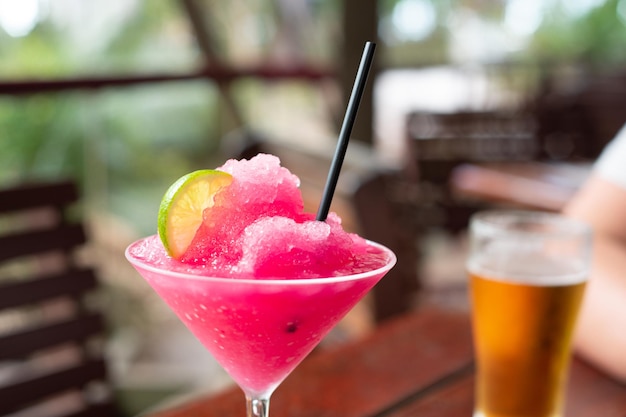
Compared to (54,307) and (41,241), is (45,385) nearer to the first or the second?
(54,307)

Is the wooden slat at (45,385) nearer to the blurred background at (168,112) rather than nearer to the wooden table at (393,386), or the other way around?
the blurred background at (168,112)

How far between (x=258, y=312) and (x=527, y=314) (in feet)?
1.57

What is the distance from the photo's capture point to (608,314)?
3.96 ft

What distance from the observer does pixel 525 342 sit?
0.97m

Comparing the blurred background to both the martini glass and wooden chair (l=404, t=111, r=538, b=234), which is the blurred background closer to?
wooden chair (l=404, t=111, r=538, b=234)

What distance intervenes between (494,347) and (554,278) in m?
0.13

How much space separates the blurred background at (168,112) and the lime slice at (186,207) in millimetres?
1270

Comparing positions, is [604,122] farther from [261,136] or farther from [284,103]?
[261,136]

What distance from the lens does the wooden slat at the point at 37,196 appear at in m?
1.63

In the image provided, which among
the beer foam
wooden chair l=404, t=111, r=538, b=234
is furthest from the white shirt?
wooden chair l=404, t=111, r=538, b=234

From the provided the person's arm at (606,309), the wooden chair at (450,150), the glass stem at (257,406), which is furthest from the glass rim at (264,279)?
the wooden chair at (450,150)

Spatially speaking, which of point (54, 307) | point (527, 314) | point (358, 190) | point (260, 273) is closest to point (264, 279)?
point (260, 273)

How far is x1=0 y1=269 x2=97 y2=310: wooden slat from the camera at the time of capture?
1.64 m

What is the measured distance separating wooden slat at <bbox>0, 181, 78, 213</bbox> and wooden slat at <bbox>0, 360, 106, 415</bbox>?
41 centimetres
